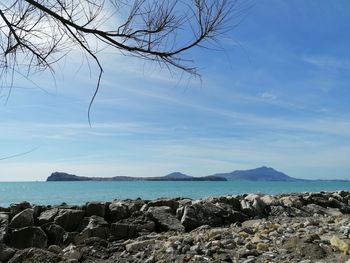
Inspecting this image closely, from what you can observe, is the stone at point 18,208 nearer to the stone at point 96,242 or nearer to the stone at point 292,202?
the stone at point 96,242

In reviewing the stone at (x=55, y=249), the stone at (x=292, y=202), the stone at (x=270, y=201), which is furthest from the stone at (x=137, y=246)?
the stone at (x=292, y=202)

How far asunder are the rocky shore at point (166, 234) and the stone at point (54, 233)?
19 millimetres

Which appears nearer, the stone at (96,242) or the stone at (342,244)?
the stone at (342,244)

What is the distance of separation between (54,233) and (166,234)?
2252 millimetres

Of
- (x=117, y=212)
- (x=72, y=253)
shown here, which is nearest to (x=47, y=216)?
(x=117, y=212)

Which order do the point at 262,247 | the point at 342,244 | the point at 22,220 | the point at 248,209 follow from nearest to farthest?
the point at 342,244 → the point at 262,247 → the point at 22,220 → the point at 248,209

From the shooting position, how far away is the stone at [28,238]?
27.3ft

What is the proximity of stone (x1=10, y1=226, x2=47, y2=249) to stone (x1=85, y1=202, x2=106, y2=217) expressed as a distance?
1.59 metres

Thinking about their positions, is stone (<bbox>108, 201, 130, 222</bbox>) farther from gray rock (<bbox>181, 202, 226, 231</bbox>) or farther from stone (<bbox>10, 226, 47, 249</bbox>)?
stone (<bbox>10, 226, 47, 249</bbox>)

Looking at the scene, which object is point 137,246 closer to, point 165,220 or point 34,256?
point 34,256

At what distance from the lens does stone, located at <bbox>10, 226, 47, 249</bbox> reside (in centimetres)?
833

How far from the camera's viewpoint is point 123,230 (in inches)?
369

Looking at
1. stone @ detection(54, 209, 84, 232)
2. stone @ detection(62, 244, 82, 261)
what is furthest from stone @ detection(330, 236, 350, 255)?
stone @ detection(54, 209, 84, 232)

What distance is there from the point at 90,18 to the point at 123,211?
7.62 metres
